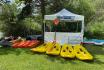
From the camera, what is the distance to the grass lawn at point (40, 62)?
451 inches

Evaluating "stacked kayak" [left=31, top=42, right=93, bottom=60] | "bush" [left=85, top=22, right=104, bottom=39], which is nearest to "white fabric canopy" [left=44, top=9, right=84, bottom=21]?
"stacked kayak" [left=31, top=42, right=93, bottom=60]

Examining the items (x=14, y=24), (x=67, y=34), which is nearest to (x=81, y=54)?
(x=67, y=34)

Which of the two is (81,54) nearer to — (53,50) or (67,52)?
(67,52)

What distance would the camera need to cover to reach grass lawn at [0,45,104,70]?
11466 mm

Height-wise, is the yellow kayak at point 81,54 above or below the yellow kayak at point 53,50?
below

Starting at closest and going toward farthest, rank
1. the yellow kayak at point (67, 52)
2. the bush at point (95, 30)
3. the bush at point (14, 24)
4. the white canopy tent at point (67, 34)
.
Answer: the yellow kayak at point (67, 52), the white canopy tent at point (67, 34), the bush at point (14, 24), the bush at point (95, 30)

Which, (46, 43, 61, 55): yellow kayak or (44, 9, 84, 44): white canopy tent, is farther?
(44, 9, 84, 44): white canopy tent

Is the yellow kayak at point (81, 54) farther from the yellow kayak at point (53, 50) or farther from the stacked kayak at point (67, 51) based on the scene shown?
the yellow kayak at point (53, 50)

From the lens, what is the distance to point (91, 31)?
98.8 feet

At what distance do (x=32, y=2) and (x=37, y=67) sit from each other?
12.6 metres

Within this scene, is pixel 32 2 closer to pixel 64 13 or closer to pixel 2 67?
pixel 64 13

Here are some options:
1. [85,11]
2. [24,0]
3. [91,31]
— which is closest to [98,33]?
[91,31]

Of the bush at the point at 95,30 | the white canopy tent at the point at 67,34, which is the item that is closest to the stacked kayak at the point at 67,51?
the white canopy tent at the point at 67,34

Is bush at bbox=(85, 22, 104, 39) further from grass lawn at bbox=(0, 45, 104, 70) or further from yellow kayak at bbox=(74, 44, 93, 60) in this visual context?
grass lawn at bbox=(0, 45, 104, 70)
